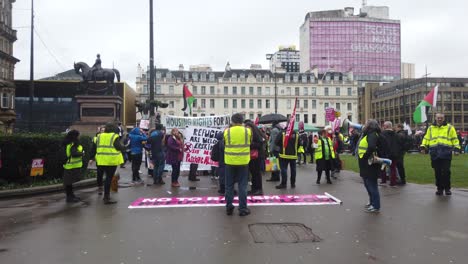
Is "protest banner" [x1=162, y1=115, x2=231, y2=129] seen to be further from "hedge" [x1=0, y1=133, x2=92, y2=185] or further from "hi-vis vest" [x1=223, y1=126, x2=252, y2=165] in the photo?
"hi-vis vest" [x1=223, y1=126, x2=252, y2=165]

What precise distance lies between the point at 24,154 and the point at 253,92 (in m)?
A: 90.1

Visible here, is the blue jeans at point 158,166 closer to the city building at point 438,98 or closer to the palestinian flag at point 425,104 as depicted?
the palestinian flag at point 425,104

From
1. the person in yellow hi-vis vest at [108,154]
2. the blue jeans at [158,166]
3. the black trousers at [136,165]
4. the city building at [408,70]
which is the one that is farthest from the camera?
the city building at [408,70]

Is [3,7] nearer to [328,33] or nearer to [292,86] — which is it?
[292,86]

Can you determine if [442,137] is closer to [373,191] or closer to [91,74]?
[373,191]

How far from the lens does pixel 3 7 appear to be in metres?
65.6

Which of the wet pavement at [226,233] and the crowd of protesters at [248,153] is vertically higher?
the crowd of protesters at [248,153]

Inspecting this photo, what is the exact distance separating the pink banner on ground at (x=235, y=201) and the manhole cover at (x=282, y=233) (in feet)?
6.32

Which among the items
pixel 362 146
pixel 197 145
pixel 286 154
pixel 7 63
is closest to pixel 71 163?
pixel 197 145

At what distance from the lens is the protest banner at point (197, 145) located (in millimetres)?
13438

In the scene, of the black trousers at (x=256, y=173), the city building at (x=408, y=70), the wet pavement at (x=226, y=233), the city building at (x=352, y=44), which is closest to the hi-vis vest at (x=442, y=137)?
the wet pavement at (x=226, y=233)

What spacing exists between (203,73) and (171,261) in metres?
95.9

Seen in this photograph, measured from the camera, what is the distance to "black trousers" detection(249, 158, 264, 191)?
32.1 feet

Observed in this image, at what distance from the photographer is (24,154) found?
10.6 meters
